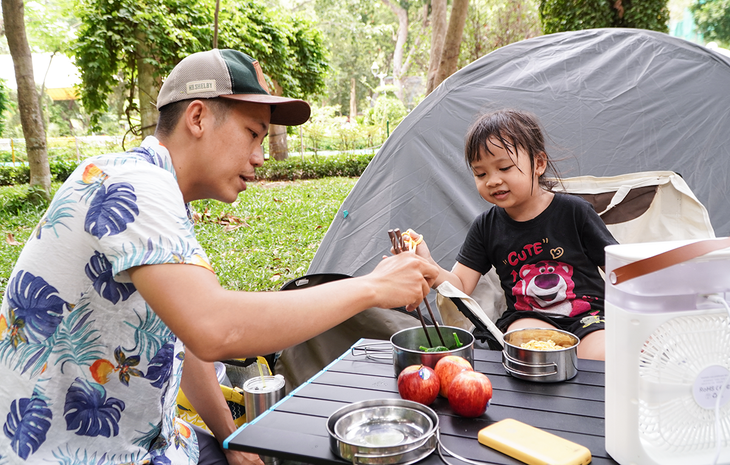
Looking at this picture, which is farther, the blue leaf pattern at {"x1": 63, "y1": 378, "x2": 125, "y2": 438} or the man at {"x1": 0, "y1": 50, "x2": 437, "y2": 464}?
the blue leaf pattern at {"x1": 63, "y1": 378, "x2": 125, "y2": 438}

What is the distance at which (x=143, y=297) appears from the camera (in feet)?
3.50

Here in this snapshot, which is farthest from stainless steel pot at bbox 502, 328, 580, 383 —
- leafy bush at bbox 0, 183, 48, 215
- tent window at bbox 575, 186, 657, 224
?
leafy bush at bbox 0, 183, 48, 215

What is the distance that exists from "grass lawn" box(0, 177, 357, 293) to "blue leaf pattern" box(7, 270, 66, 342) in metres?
2.99

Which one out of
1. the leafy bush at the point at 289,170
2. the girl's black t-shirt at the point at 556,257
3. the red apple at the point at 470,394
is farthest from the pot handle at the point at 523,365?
the leafy bush at the point at 289,170

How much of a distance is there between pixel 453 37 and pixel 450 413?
5.15 m

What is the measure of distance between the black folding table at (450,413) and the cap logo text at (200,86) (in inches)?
30.6

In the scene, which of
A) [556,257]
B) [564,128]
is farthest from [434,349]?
[564,128]

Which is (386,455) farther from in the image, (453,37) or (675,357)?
(453,37)

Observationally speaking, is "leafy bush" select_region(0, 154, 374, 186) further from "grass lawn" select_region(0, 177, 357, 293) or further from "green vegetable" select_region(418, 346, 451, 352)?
"green vegetable" select_region(418, 346, 451, 352)

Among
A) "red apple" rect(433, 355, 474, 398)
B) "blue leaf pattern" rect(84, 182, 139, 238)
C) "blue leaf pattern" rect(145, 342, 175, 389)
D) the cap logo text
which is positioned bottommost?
"red apple" rect(433, 355, 474, 398)

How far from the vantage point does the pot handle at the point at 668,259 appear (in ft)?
3.07

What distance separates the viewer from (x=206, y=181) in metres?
1.41

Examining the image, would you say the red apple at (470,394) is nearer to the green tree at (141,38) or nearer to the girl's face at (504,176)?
the girl's face at (504,176)

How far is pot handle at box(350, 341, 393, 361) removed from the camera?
163cm
